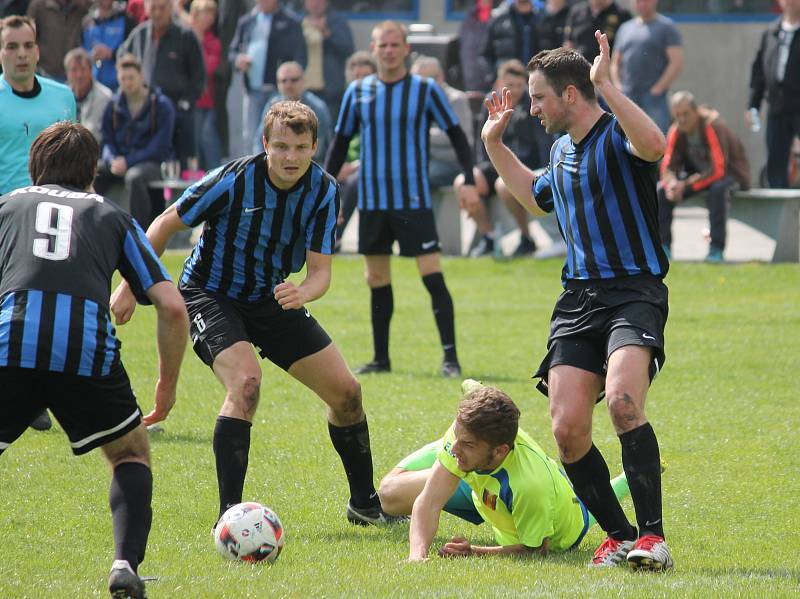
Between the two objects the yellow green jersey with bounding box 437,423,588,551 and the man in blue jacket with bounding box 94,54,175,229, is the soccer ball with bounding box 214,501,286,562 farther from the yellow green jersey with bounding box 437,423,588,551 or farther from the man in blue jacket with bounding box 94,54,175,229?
the man in blue jacket with bounding box 94,54,175,229

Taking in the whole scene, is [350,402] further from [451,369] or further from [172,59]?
[172,59]

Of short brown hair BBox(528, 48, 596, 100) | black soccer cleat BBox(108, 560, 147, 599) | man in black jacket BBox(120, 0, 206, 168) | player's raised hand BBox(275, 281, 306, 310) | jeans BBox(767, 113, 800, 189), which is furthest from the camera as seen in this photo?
man in black jacket BBox(120, 0, 206, 168)

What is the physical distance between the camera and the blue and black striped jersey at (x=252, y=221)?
6.38 meters

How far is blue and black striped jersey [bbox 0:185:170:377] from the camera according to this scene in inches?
A: 189

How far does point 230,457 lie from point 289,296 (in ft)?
2.51

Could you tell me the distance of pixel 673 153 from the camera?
1466 cm

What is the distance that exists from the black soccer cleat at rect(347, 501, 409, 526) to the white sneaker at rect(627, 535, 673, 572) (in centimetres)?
151

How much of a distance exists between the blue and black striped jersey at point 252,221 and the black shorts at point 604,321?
50.3 inches

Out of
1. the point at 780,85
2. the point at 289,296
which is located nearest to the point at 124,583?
the point at 289,296

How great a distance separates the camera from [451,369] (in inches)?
405

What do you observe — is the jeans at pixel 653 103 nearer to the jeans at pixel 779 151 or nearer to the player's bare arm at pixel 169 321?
the jeans at pixel 779 151

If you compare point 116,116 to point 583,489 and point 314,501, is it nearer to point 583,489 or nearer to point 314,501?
point 314,501

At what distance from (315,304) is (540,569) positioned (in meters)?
8.26

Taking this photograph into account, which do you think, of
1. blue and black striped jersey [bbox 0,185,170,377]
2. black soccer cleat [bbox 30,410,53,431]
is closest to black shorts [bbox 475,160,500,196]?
black soccer cleat [bbox 30,410,53,431]
